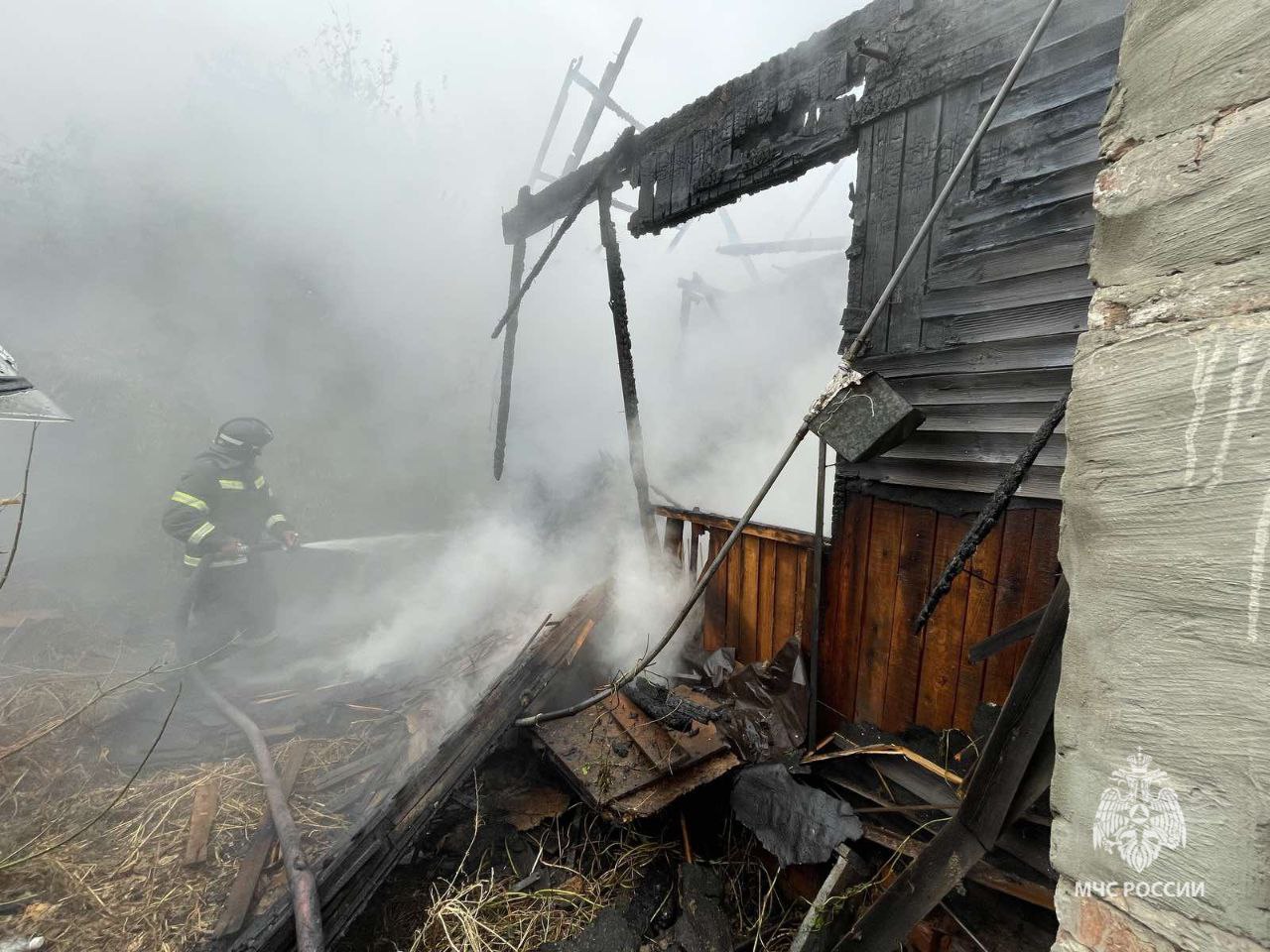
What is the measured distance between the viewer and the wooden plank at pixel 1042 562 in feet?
8.26

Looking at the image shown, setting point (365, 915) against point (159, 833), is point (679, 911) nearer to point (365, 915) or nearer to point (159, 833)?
point (365, 915)

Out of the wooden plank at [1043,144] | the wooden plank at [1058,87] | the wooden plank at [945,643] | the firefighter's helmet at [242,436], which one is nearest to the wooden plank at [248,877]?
the wooden plank at [945,643]

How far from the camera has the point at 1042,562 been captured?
256cm

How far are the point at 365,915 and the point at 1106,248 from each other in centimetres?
442

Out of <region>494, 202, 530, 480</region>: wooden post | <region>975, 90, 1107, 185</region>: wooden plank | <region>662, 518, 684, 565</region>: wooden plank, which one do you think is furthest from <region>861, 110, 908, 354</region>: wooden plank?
<region>494, 202, 530, 480</region>: wooden post

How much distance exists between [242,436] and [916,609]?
7.55 metres

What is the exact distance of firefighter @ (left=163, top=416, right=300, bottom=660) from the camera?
5.88 metres

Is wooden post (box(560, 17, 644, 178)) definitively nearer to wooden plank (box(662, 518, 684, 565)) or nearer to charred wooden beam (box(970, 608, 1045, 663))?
wooden plank (box(662, 518, 684, 565))

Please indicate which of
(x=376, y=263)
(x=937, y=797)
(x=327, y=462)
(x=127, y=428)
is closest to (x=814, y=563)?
(x=937, y=797)

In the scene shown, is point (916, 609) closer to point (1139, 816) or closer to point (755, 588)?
point (755, 588)

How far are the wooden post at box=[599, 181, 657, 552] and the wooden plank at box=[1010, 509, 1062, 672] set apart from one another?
311 cm

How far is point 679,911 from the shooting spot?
2943 millimetres

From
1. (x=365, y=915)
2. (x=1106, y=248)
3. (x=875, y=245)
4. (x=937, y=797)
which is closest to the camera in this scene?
(x=1106, y=248)

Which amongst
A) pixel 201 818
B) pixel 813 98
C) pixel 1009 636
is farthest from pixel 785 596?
pixel 201 818
